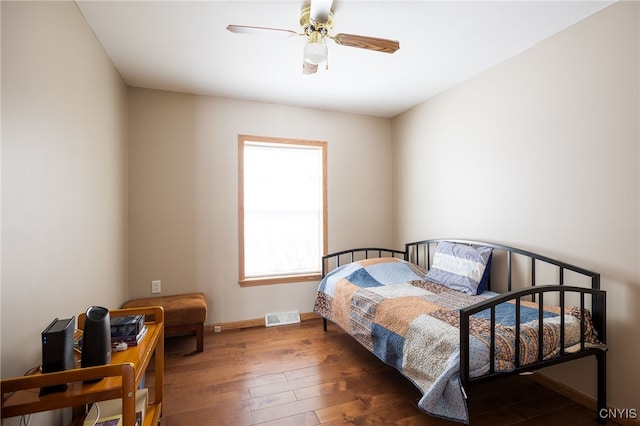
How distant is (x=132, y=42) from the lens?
2.18 meters

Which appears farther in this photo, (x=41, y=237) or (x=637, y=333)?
(x=637, y=333)

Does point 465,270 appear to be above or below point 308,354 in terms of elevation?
above

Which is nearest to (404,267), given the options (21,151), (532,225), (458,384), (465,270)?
(465,270)

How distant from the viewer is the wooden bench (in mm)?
2562

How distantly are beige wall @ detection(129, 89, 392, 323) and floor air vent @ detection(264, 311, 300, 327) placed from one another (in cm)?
6

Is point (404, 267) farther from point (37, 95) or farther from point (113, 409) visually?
point (37, 95)

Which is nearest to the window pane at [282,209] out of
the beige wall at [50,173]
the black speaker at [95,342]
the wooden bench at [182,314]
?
the wooden bench at [182,314]

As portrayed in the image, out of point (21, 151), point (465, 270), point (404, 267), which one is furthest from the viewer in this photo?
point (404, 267)

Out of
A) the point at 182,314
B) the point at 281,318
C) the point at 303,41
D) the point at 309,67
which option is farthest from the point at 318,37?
the point at 281,318

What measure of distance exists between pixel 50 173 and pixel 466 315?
2.14 meters

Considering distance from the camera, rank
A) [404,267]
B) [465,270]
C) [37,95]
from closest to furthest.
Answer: [37,95] < [465,270] < [404,267]

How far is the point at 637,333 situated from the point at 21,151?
3242mm

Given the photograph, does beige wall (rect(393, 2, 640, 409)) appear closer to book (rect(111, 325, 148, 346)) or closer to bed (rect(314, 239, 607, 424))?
bed (rect(314, 239, 607, 424))

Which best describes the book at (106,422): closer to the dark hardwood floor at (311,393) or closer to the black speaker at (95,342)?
the black speaker at (95,342)
